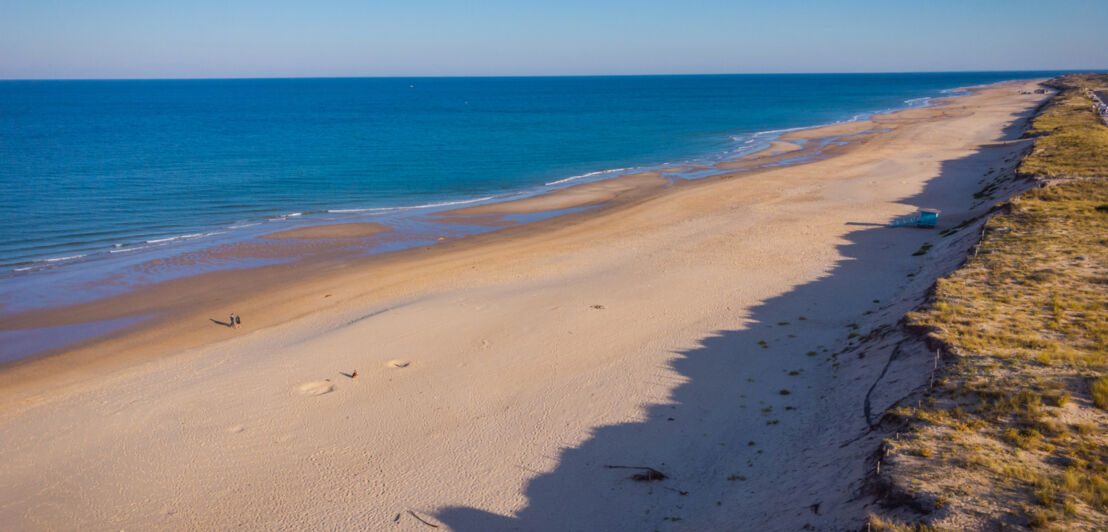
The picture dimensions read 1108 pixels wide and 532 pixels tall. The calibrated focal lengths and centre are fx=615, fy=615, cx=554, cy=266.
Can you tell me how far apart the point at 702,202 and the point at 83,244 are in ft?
105

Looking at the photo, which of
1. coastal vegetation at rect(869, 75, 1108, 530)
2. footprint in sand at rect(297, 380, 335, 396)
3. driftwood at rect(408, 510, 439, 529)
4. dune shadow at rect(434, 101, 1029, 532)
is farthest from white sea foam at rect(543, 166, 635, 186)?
driftwood at rect(408, 510, 439, 529)

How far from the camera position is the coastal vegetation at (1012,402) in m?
8.01

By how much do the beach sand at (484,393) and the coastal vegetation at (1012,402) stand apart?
804mm

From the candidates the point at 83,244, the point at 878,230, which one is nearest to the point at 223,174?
the point at 83,244

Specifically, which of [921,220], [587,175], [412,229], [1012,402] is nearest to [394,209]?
[412,229]

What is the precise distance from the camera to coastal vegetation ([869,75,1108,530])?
8.01 meters

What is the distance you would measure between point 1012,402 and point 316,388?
1437cm

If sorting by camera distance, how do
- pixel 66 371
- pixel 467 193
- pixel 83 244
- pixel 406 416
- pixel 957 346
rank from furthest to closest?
pixel 467 193, pixel 83 244, pixel 66 371, pixel 406 416, pixel 957 346

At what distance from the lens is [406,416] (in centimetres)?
1386

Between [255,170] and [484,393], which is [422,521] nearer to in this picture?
[484,393]

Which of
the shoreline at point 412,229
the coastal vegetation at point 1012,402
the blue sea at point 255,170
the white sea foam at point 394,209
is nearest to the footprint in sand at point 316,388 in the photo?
the shoreline at point 412,229

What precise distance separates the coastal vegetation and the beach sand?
80cm

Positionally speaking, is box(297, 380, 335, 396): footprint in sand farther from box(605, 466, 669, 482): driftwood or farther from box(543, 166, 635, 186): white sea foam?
box(543, 166, 635, 186): white sea foam

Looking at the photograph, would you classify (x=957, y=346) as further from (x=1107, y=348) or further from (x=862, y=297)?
(x=862, y=297)
